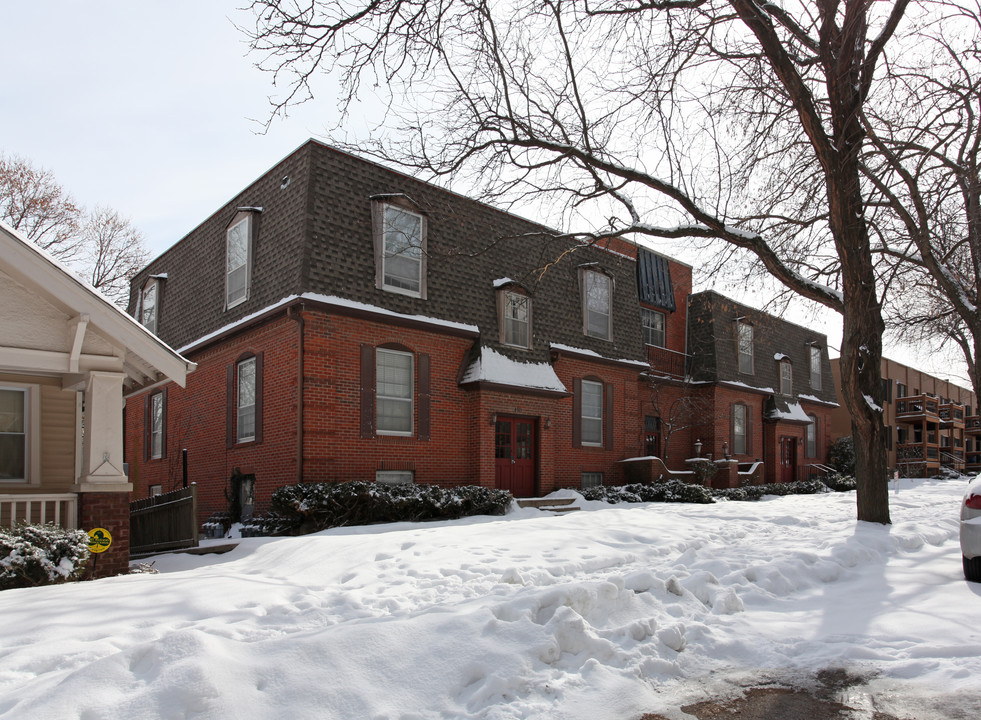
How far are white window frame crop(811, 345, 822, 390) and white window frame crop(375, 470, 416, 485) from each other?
78.8ft

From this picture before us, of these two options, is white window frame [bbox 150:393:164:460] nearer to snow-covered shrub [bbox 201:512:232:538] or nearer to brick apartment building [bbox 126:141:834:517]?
brick apartment building [bbox 126:141:834:517]

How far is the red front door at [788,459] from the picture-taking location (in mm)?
29350

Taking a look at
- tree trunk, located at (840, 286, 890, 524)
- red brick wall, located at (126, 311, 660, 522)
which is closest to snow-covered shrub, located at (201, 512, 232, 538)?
red brick wall, located at (126, 311, 660, 522)

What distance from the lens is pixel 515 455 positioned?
17516 mm

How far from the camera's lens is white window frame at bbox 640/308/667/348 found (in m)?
24.2

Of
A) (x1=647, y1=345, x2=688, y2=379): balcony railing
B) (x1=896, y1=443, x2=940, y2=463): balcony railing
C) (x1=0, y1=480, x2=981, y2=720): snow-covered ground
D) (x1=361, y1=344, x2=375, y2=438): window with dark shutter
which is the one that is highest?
(x1=647, y1=345, x2=688, y2=379): balcony railing

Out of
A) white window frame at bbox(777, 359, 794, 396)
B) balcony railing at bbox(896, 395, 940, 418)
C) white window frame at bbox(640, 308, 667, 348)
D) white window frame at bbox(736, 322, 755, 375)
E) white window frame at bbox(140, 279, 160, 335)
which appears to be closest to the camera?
white window frame at bbox(140, 279, 160, 335)

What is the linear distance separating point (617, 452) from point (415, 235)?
923 cm

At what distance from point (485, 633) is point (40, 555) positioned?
5.72 metres

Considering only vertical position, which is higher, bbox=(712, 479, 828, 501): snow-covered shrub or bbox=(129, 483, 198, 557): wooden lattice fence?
bbox=(129, 483, 198, 557): wooden lattice fence

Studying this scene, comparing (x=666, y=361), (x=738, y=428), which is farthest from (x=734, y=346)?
(x=666, y=361)

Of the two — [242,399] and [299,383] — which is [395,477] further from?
[242,399]

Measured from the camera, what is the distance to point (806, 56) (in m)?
12.1

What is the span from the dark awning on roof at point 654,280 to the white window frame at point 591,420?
15.6 ft
